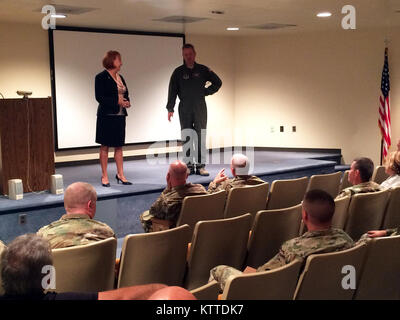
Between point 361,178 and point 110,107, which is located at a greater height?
point 110,107

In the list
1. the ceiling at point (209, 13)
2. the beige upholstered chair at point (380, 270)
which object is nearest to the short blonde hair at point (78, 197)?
the beige upholstered chair at point (380, 270)

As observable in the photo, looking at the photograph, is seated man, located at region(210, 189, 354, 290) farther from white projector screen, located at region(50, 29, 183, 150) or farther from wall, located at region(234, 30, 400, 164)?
wall, located at region(234, 30, 400, 164)

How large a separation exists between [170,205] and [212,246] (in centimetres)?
99

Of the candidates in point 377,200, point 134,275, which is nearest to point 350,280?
point 134,275

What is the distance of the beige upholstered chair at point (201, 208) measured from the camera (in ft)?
13.0

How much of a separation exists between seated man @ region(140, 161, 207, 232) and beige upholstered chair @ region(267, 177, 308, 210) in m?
0.78

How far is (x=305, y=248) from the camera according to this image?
2721 millimetres

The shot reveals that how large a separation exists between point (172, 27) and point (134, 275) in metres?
6.97

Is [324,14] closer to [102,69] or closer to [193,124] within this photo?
[193,124]

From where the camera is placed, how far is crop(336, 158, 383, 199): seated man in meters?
4.34

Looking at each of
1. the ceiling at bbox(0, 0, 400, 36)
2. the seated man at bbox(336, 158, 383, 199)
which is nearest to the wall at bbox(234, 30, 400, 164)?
the ceiling at bbox(0, 0, 400, 36)

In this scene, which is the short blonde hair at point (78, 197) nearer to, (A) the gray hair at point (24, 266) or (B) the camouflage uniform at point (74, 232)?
(B) the camouflage uniform at point (74, 232)

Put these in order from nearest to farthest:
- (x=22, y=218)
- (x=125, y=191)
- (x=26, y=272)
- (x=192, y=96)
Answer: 1. (x=26, y=272)
2. (x=22, y=218)
3. (x=125, y=191)
4. (x=192, y=96)

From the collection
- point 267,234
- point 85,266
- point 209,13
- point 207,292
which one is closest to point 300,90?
point 209,13
